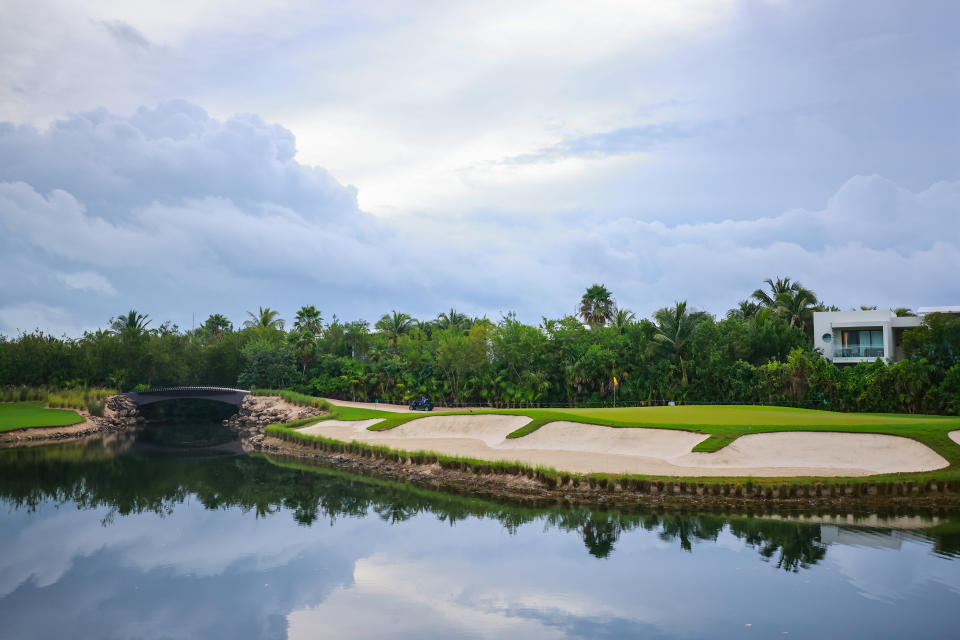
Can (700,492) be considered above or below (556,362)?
below

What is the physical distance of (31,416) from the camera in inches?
2034

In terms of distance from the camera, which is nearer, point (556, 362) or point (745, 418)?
point (745, 418)

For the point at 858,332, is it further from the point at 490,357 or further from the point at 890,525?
the point at 890,525

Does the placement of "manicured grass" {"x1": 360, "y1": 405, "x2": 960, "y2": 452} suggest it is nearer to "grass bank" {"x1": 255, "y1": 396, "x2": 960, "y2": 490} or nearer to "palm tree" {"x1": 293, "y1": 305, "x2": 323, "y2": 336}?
"grass bank" {"x1": 255, "y1": 396, "x2": 960, "y2": 490}

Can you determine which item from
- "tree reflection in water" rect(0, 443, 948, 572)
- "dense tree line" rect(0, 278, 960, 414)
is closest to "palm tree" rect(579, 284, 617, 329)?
"dense tree line" rect(0, 278, 960, 414)

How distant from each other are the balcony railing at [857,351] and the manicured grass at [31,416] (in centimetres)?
5936

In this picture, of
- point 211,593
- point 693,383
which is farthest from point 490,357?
point 211,593

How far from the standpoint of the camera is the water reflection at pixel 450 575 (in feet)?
45.2

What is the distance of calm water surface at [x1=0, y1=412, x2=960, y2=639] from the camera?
1370 centimetres

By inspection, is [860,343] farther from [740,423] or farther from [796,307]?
[740,423]

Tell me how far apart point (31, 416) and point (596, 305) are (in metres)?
52.9

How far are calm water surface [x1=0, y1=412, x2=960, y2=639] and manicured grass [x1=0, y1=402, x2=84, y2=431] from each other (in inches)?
1073

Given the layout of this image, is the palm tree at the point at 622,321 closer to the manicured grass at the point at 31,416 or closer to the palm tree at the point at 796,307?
the palm tree at the point at 796,307

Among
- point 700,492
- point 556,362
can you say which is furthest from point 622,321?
point 700,492
